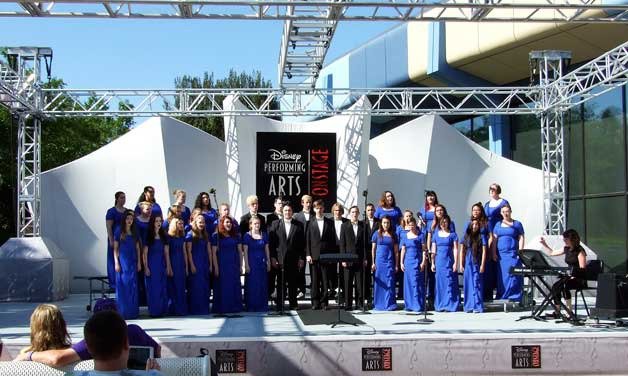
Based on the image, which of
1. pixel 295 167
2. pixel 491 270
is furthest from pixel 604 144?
pixel 491 270

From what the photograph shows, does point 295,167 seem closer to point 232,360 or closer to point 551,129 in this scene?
point 551,129

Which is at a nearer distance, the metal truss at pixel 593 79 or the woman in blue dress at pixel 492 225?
the woman in blue dress at pixel 492 225

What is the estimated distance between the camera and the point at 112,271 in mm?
9203

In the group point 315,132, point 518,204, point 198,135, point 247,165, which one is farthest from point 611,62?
point 198,135

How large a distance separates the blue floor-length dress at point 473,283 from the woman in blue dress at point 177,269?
142 inches

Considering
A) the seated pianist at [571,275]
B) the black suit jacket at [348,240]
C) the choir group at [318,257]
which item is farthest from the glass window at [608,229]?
the black suit jacket at [348,240]

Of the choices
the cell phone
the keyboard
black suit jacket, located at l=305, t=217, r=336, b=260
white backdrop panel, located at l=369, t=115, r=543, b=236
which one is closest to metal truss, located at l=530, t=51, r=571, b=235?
white backdrop panel, located at l=369, t=115, r=543, b=236

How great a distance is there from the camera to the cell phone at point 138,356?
12.3 ft

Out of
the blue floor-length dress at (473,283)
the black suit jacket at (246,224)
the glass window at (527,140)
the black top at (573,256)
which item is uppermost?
the glass window at (527,140)

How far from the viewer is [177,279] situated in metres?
A: 9.31

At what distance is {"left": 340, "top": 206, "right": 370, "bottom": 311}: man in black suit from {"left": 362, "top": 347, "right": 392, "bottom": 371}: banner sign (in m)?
3.21

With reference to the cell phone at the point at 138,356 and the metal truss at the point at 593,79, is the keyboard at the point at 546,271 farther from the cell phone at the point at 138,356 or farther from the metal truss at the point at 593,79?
the cell phone at the point at 138,356

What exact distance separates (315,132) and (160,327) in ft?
25.7

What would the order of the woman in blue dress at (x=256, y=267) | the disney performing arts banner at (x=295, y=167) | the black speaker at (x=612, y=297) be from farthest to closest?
the disney performing arts banner at (x=295, y=167) < the woman in blue dress at (x=256, y=267) < the black speaker at (x=612, y=297)
